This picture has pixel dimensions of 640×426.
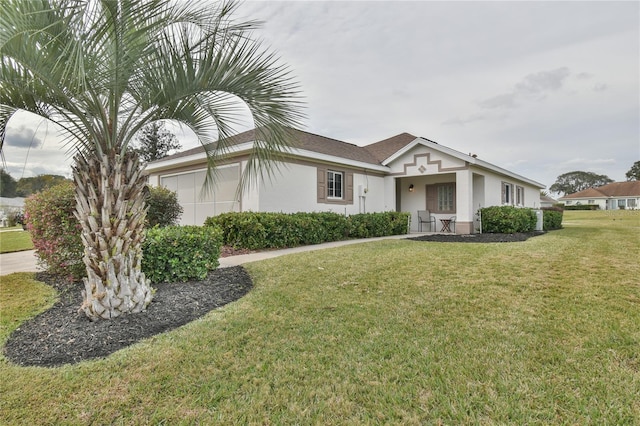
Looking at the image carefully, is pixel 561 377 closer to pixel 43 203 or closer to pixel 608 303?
pixel 608 303

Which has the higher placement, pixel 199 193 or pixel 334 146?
pixel 334 146

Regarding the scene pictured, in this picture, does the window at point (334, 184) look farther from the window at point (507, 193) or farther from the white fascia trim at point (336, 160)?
the window at point (507, 193)

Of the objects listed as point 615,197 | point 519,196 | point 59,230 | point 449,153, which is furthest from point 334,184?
point 615,197

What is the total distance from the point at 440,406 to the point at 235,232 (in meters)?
7.50

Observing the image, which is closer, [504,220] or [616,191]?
[504,220]

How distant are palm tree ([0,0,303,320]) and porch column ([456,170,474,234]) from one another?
11084 mm

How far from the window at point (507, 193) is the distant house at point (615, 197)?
4261cm

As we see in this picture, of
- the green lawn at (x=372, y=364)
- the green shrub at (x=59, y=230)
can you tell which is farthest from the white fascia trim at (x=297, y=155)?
the green lawn at (x=372, y=364)

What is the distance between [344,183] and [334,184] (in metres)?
0.53

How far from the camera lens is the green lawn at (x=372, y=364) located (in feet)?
7.05

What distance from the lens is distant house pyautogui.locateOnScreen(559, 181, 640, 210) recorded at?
4931 cm

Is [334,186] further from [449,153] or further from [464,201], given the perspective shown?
[464,201]

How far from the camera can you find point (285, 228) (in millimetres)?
9328

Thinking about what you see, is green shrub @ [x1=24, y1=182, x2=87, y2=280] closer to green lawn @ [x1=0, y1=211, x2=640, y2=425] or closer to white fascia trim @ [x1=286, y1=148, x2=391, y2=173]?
green lawn @ [x1=0, y1=211, x2=640, y2=425]
